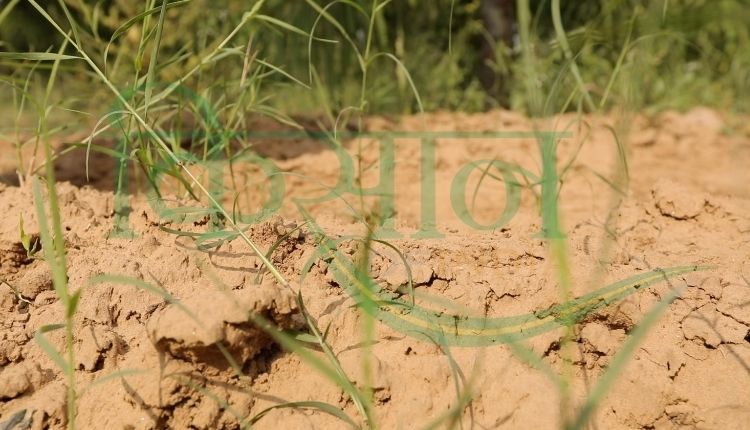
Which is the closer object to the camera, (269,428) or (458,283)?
(269,428)

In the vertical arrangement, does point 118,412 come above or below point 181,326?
below

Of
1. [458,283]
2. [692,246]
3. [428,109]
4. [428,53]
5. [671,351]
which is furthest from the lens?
[428,53]

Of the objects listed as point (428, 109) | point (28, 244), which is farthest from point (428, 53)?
point (28, 244)

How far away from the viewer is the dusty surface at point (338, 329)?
3.21 feet

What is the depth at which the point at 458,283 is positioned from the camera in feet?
3.88

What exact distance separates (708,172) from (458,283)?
7.43 ft

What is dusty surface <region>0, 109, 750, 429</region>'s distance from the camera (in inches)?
38.5

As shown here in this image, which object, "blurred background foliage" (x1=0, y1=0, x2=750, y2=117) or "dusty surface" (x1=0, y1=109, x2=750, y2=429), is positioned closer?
"dusty surface" (x1=0, y1=109, x2=750, y2=429)

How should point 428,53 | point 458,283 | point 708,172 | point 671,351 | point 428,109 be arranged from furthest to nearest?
point 428,53 < point 428,109 < point 708,172 < point 458,283 < point 671,351

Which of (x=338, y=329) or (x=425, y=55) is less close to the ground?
(x=425, y=55)

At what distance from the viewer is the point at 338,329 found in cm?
109

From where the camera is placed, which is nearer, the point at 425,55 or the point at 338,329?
the point at 338,329

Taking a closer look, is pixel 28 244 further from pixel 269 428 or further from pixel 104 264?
pixel 269 428

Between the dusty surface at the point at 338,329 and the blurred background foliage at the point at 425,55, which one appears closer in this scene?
the dusty surface at the point at 338,329
